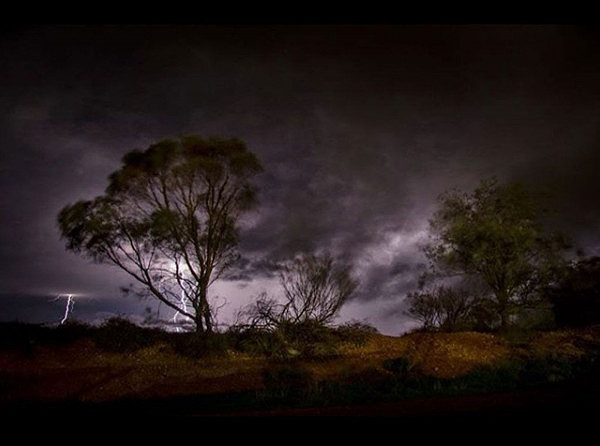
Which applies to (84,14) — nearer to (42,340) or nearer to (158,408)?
(158,408)

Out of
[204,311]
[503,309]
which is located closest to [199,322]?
[204,311]

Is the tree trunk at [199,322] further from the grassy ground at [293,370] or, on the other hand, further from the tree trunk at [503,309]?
the tree trunk at [503,309]

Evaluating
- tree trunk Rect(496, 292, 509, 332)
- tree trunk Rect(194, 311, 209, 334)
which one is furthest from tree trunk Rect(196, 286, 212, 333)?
tree trunk Rect(496, 292, 509, 332)

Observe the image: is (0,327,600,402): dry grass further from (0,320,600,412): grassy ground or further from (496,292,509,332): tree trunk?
(496,292,509,332): tree trunk

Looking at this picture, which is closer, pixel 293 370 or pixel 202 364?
pixel 293 370

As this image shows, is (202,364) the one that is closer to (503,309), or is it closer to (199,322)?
(199,322)

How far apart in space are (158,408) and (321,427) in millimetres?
7546

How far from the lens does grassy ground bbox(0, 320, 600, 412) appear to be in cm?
1043

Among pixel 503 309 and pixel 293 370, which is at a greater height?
pixel 503 309

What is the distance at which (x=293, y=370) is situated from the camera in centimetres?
1236

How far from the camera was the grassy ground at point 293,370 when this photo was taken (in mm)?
10430

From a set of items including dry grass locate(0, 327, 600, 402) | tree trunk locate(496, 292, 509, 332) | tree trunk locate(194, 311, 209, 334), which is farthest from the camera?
tree trunk locate(496, 292, 509, 332)

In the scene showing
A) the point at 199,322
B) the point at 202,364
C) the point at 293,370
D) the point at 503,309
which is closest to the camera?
the point at 293,370

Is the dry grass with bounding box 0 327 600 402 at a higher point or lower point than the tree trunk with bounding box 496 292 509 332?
lower
